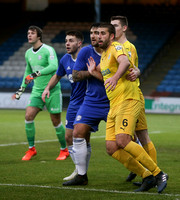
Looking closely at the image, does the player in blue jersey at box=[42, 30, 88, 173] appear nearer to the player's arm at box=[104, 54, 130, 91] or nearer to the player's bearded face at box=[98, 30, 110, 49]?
the player's bearded face at box=[98, 30, 110, 49]

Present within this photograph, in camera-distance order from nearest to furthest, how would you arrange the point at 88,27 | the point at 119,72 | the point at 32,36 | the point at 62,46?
the point at 119,72, the point at 32,36, the point at 62,46, the point at 88,27

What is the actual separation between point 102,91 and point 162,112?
660 inches

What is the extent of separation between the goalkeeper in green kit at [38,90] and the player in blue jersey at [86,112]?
104 inches

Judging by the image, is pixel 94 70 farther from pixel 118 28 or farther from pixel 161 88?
pixel 161 88

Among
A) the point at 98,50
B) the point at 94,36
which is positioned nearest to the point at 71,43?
the point at 98,50

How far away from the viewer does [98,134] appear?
1497 cm

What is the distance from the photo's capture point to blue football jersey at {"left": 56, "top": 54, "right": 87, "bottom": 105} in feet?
26.0

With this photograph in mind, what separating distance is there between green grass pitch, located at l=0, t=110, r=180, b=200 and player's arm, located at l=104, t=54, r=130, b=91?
1.25 m

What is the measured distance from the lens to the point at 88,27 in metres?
33.8

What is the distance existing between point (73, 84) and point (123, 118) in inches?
77.9

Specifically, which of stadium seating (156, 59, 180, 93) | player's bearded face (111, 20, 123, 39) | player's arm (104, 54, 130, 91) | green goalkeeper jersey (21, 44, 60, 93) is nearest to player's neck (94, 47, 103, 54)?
player's bearded face (111, 20, 123, 39)

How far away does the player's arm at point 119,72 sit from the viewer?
19.4 feet

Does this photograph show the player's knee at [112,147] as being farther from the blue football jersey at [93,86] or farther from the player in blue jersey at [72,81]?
the player in blue jersey at [72,81]

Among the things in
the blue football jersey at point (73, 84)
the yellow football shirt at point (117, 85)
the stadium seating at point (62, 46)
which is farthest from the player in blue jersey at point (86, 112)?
the stadium seating at point (62, 46)
